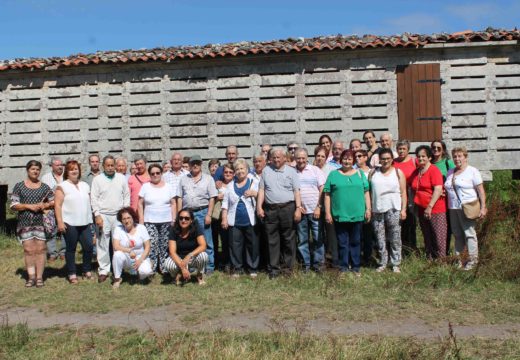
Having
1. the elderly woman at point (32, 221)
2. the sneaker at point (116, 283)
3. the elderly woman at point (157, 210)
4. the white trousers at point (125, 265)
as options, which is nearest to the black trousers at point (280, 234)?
the elderly woman at point (157, 210)

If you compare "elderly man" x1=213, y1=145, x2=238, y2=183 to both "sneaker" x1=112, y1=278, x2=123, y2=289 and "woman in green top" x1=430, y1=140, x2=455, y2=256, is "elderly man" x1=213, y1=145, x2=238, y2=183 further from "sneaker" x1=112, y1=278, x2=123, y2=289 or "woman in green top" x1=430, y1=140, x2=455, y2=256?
"woman in green top" x1=430, y1=140, x2=455, y2=256

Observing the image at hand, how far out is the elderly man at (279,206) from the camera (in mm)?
6996

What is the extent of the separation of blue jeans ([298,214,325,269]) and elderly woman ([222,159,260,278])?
2.07ft

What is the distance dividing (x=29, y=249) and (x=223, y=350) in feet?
13.9

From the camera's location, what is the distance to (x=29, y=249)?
7.24 meters

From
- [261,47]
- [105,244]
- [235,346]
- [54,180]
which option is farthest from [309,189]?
[261,47]

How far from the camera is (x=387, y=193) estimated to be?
23.1ft

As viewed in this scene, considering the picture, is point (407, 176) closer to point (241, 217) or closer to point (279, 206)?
point (279, 206)

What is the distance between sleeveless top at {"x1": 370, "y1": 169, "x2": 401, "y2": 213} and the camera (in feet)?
23.1

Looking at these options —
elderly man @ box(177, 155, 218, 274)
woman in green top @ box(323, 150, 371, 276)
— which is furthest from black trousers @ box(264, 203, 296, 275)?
elderly man @ box(177, 155, 218, 274)

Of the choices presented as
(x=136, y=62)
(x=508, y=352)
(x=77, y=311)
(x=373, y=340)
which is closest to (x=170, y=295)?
(x=77, y=311)

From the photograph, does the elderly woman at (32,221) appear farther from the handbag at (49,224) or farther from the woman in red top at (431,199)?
the woman in red top at (431,199)

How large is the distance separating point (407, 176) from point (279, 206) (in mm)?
1988

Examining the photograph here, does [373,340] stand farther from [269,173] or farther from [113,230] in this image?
[113,230]
